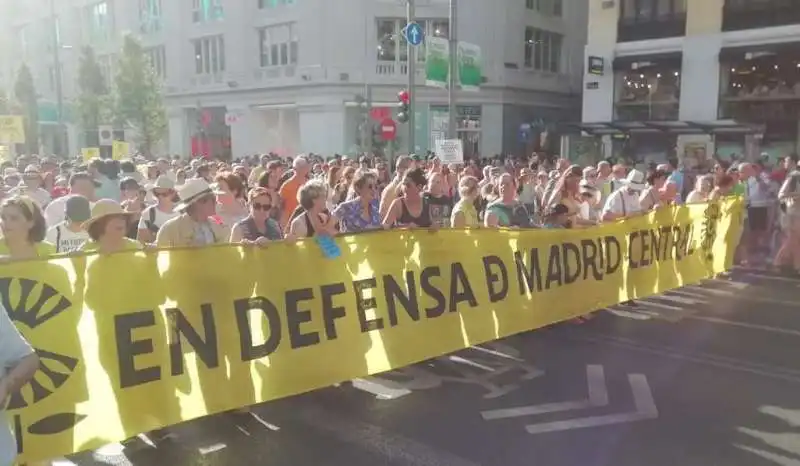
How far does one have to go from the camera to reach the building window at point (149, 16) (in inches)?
1619

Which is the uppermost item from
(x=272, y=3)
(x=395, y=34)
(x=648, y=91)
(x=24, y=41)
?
(x=24, y=41)

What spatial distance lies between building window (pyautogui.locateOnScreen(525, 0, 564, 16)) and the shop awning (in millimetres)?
9831

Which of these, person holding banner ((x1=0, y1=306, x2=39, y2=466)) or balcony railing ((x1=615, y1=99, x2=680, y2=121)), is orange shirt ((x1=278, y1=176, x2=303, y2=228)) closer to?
person holding banner ((x1=0, y1=306, x2=39, y2=466))

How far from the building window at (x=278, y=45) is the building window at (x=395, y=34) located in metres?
3.96

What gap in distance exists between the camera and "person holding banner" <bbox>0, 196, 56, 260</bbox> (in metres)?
4.43

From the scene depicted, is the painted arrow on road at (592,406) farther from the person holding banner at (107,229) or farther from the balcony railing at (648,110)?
the balcony railing at (648,110)

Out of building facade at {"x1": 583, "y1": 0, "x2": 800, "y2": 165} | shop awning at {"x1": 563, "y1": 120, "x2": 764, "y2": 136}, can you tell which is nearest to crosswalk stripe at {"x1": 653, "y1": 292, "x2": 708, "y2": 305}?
building facade at {"x1": 583, "y1": 0, "x2": 800, "y2": 165}

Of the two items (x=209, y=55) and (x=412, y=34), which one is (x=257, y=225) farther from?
(x=209, y=55)

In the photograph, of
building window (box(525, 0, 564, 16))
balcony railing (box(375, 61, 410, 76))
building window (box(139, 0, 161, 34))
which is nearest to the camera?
balcony railing (box(375, 61, 410, 76))

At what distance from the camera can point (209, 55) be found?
125 ft

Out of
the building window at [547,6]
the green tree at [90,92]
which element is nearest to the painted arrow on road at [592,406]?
the building window at [547,6]

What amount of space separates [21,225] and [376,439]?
8.73 ft

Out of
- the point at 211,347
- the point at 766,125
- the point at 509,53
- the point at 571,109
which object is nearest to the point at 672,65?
the point at 766,125

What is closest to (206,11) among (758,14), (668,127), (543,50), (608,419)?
(543,50)
